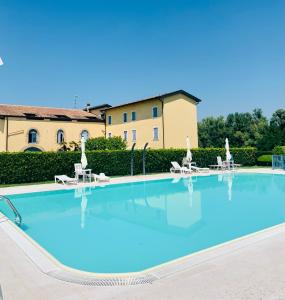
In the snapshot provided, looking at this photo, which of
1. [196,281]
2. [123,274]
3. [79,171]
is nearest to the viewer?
[196,281]

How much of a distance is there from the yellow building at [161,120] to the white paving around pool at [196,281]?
81.6 feet

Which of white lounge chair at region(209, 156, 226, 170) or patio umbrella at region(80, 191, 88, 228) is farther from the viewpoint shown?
white lounge chair at region(209, 156, 226, 170)

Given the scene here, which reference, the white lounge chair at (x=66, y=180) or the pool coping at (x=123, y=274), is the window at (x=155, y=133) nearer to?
the white lounge chair at (x=66, y=180)

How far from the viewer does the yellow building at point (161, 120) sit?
2933cm

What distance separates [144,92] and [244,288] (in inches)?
1235

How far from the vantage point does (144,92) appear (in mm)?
33562

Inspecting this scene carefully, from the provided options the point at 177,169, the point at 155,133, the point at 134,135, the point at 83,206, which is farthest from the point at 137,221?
the point at 134,135

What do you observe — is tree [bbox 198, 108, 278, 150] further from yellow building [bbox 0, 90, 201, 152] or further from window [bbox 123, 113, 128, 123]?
window [bbox 123, 113, 128, 123]

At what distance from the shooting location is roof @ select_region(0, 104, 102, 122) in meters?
29.9

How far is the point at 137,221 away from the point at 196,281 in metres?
4.80

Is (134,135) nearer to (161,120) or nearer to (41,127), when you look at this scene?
(161,120)

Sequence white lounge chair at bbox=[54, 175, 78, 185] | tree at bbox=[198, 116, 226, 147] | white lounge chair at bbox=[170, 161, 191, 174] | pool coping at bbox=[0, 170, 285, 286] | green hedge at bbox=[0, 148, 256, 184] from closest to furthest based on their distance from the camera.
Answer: pool coping at bbox=[0, 170, 285, 286]
white lounge chair at bbox=[54, 175, 78, 185]
green hedge at bbox=[0, 148, 256, 184]
white lounge chair at bbox=[170, 161, 191, 174]
tree at bbox=[198, 116, 226, 147]

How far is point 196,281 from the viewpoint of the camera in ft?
12.1

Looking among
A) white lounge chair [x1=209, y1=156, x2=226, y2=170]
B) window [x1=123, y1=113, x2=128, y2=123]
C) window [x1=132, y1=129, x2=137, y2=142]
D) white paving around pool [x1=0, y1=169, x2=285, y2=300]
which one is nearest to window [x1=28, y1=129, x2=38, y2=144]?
window [x1=123, y1=113, x2=128, y2=123]
